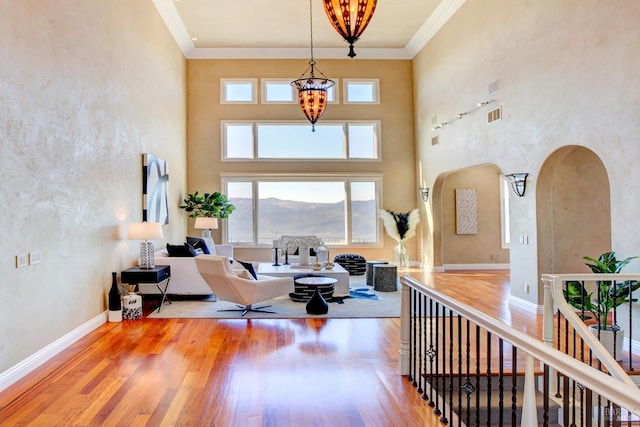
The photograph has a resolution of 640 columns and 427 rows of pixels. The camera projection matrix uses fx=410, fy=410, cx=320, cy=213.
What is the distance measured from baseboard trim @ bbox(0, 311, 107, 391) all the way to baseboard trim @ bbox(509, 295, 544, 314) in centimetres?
611

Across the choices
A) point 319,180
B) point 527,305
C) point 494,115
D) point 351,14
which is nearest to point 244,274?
point 351,14

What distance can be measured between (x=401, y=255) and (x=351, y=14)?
7800mm

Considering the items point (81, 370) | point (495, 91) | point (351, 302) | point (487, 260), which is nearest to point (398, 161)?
point (487, 260)

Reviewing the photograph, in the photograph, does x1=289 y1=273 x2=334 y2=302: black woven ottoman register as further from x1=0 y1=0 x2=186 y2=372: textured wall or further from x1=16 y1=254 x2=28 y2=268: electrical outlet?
x1=16 y1=254 x2=28 y2=268: electrical outlet

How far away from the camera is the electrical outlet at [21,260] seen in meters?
3.75

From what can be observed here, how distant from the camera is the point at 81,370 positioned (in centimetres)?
388

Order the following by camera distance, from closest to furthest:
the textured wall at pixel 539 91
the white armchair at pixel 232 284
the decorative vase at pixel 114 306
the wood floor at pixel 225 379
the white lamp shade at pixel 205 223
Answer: the wood floor at pixel 225 379
the textured wall at pixel 539 91
the white armchair at pixel 232 284
the decorative vase at pixel 114 306
the white lamp shade at pixel 205 223

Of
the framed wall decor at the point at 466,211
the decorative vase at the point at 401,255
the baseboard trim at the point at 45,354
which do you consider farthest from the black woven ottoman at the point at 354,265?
the baseboard trim at the point at 45,354

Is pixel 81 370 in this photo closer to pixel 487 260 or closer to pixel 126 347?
pixel 126 347

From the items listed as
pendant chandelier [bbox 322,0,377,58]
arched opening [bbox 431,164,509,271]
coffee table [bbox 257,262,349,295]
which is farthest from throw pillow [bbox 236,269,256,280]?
arched opening [bbox 431,164,509,271]

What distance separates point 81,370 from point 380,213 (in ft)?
26.9

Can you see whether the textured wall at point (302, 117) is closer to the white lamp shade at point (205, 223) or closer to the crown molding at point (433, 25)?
the crown molding at point (433, 25)

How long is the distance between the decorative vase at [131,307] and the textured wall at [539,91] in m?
5.79

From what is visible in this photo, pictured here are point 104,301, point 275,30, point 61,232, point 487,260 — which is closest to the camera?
point 61,232
